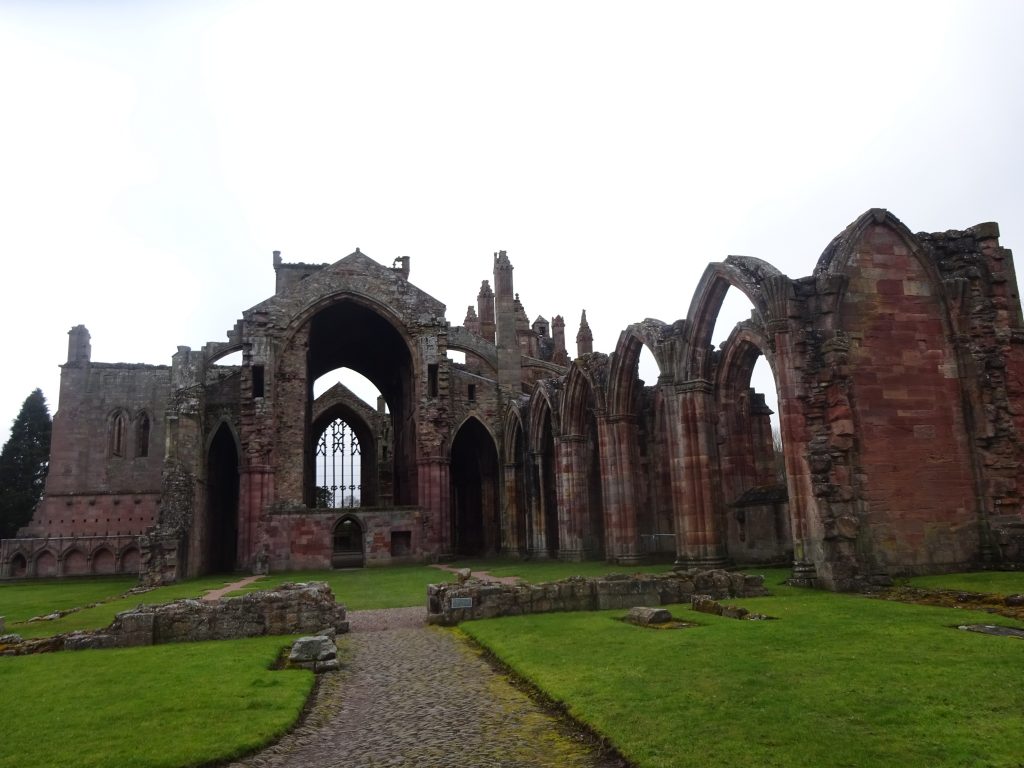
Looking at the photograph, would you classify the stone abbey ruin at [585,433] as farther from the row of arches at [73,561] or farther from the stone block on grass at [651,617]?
the stone block on grass at [651,617]

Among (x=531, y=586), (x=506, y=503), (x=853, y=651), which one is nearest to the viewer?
(x=853, y=651)

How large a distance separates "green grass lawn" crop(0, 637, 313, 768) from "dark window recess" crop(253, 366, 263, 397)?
21.4m

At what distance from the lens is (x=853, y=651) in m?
7.12

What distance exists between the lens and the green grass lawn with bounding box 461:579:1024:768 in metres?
4.46

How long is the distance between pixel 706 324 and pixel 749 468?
15.1ft

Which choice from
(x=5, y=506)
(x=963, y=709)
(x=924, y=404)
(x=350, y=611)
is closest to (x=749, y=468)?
(x=924, y=404)

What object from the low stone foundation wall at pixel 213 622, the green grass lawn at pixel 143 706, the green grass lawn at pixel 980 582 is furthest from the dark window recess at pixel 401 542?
the green grass lawn at pixel 143 706

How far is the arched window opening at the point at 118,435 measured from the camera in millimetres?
42875

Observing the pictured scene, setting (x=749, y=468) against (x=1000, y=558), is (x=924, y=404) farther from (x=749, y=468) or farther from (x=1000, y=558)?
(x=749, y=468)

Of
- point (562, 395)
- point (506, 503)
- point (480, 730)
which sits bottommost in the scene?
point (480, 730)

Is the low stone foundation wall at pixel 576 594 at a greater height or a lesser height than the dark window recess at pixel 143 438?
lesser

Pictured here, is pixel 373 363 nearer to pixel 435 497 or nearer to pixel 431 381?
pixel 431 381

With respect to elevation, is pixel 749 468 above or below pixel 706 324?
below

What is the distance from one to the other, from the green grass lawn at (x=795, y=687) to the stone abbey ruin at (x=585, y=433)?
4749 mm
